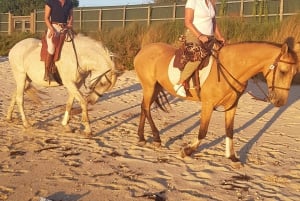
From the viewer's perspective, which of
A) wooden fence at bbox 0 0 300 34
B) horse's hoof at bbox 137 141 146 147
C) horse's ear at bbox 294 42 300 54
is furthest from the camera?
wooden fence at bbox 0 0 300 34

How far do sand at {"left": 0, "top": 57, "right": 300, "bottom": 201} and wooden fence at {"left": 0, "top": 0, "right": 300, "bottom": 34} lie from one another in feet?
31.0

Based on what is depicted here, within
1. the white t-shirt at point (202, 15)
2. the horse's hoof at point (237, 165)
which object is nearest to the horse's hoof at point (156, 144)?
the horse's hoof at point (237, 165)

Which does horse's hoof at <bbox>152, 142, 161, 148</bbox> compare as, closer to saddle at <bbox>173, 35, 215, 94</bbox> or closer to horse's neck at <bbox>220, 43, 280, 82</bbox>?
saddle at <bbox>173, 35, 215, 94</bbox>

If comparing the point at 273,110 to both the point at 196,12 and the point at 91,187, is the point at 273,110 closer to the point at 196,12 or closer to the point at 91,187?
the point at 196,12

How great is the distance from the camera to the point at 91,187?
18.4ft

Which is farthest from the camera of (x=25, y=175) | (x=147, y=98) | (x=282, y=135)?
(x=282, y=135)

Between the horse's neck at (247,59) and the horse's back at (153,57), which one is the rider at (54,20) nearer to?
the horse's back at (153,57)

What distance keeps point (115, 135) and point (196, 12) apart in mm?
2981

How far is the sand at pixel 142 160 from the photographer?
18.1ft

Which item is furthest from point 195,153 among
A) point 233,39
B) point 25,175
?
point 233,39

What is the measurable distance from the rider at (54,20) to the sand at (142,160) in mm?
1360

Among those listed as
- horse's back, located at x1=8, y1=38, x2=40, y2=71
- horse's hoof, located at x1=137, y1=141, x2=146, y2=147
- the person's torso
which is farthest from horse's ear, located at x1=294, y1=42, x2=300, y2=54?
horse's back, located at x1=8, y1=38, x2=40, y2=71

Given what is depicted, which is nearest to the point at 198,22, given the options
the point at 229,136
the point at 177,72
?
the point at 177,72

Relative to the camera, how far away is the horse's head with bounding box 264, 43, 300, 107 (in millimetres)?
5969
